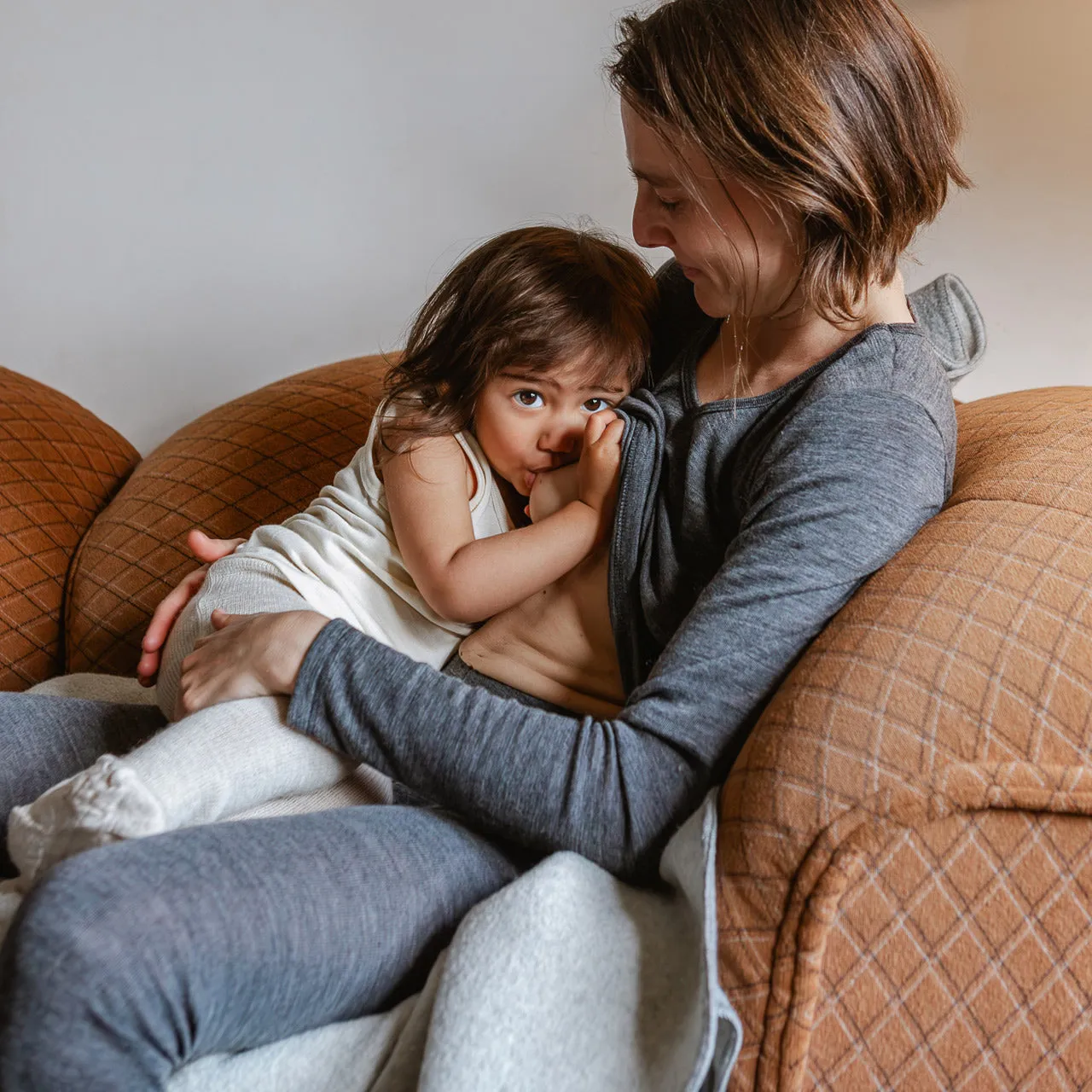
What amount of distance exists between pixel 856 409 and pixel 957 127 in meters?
0.27

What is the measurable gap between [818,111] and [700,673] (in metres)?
0.45

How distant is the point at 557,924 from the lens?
0.72 meters

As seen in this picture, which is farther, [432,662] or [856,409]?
[432,662]

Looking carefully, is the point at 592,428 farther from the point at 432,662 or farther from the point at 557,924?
the point at 557,924

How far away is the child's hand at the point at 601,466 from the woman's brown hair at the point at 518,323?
0.27 feet

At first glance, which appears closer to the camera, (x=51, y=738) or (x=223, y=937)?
(x=223, y=937)

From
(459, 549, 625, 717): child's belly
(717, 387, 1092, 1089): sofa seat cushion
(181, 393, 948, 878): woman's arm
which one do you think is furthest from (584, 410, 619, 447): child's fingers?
(717, 387, 1092, 1089): sofa seat cushion

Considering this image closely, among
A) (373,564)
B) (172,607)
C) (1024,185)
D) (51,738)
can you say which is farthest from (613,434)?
(1024,185)

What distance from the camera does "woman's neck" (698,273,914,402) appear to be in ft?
3.14

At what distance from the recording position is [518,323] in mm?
1042

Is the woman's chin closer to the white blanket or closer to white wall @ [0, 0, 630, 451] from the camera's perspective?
the white blanket

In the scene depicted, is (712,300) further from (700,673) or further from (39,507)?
(39,507)

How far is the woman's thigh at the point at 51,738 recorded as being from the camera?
97cm

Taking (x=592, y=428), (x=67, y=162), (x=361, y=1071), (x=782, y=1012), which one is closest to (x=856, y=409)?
(x=592, y=428)
